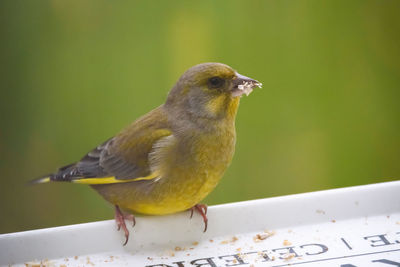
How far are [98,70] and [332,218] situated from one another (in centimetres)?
183

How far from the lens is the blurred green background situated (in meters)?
3.79

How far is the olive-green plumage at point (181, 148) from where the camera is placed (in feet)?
8.80

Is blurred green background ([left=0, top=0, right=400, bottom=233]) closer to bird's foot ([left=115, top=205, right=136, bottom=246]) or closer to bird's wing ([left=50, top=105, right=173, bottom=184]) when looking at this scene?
bird's wing ([left=50, top=105, right=173, bottom=184])

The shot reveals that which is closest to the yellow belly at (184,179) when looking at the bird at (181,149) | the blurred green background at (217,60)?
the bird at (181,149)

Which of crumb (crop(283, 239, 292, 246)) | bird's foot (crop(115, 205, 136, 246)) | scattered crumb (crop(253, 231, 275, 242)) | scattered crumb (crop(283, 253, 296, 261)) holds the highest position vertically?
bird's foot (crop(115, 205, 136, 246))

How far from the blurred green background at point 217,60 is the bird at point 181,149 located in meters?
1.04

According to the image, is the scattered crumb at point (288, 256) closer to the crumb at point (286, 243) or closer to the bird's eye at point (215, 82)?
the crumb at point (286, 243)

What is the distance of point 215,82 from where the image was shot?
271cm

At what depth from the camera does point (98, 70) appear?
3.87 m

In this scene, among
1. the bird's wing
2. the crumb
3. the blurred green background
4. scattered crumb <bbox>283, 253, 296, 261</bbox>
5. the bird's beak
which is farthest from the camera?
the blurred green background

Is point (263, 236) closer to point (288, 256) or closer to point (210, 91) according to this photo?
point (288, 256)

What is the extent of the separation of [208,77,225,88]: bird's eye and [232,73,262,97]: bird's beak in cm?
6

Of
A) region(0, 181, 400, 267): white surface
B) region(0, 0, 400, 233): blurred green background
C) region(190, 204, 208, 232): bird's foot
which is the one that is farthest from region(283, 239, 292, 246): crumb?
region(0, 0, 400, 233): blurred green background

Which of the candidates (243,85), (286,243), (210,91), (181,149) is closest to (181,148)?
(181,149)
